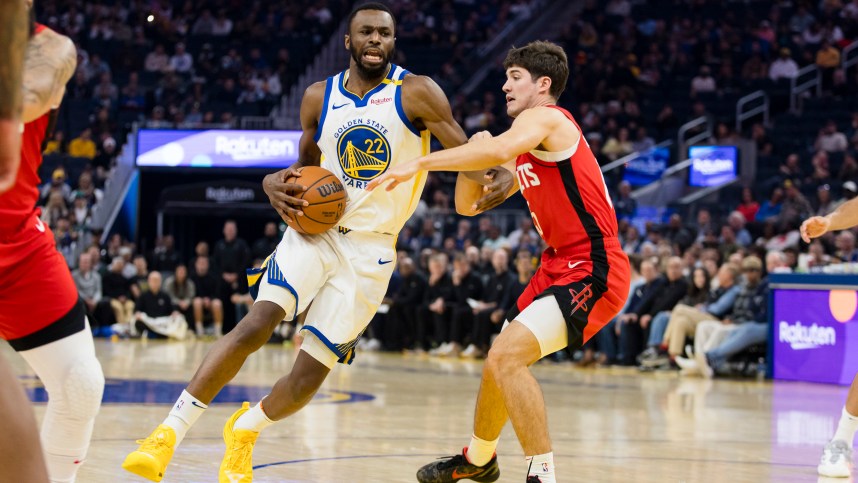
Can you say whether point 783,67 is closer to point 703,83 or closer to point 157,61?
point 703,83

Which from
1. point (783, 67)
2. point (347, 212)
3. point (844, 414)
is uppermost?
point (783, 67)

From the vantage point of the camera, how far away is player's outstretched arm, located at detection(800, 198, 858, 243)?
6.25 m

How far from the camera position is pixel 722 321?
1427 centimetres

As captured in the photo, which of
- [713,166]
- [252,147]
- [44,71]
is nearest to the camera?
[44,71]

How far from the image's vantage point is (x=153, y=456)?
498 centimetres

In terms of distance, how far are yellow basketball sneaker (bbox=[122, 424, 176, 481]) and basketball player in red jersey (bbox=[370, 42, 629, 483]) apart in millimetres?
1260

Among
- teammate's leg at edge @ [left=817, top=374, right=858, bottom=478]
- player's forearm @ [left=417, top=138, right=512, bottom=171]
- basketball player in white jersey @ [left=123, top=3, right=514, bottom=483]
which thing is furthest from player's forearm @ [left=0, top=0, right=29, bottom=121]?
teammate's leg at edge @ [left=817, top=374, right=858, bottom=478]

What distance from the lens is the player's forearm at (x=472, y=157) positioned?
4.93m

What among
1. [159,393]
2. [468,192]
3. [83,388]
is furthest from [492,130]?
[83,388]

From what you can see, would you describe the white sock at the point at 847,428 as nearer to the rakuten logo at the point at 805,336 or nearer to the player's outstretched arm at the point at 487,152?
the player's outstretched arm at the point at 487,152

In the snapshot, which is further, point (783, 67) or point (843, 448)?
point (783, 67)

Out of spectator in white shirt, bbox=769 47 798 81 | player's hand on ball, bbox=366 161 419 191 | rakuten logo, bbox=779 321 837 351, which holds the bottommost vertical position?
rakuten logo, bbox=779 321 837 351

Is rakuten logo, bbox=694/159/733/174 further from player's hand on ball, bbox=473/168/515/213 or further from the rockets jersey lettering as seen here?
the rockets jersey lettering

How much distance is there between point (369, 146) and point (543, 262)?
99cm
